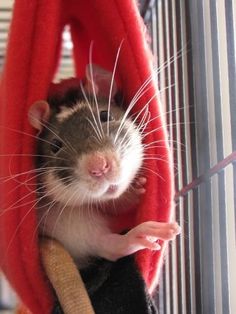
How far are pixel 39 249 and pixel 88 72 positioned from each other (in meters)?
0.34

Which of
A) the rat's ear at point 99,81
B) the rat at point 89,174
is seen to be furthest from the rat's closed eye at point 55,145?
the rat's ear at point 99,81

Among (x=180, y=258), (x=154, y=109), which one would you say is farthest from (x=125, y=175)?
(x=180, y=258)

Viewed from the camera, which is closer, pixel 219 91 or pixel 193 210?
pixel 219 91

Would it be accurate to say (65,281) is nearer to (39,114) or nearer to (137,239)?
(137,239)

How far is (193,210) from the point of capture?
2.83 ft

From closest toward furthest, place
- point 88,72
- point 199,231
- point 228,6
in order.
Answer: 1. point 228,6
2. point 199,231
3. point 88,72

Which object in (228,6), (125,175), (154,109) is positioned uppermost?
(228,6)

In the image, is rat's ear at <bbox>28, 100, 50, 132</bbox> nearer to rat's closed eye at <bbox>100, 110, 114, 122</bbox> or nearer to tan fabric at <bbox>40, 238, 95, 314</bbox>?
rat's closed eye at <bbox>100, 110, 114, 122</bbox>

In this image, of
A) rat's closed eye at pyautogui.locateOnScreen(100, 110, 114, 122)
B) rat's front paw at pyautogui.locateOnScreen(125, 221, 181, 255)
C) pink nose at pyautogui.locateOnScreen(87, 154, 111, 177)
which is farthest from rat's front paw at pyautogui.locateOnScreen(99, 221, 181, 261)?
rat's closed eye at pyautogui.locateOnScreen(100, 110, 114, 122)

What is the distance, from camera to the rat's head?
0.77 m

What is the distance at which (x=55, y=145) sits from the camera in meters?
0.87

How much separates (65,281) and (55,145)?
24 centimetres

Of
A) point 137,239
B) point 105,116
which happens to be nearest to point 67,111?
point 105,116

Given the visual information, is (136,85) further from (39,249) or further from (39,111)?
(39,249)
